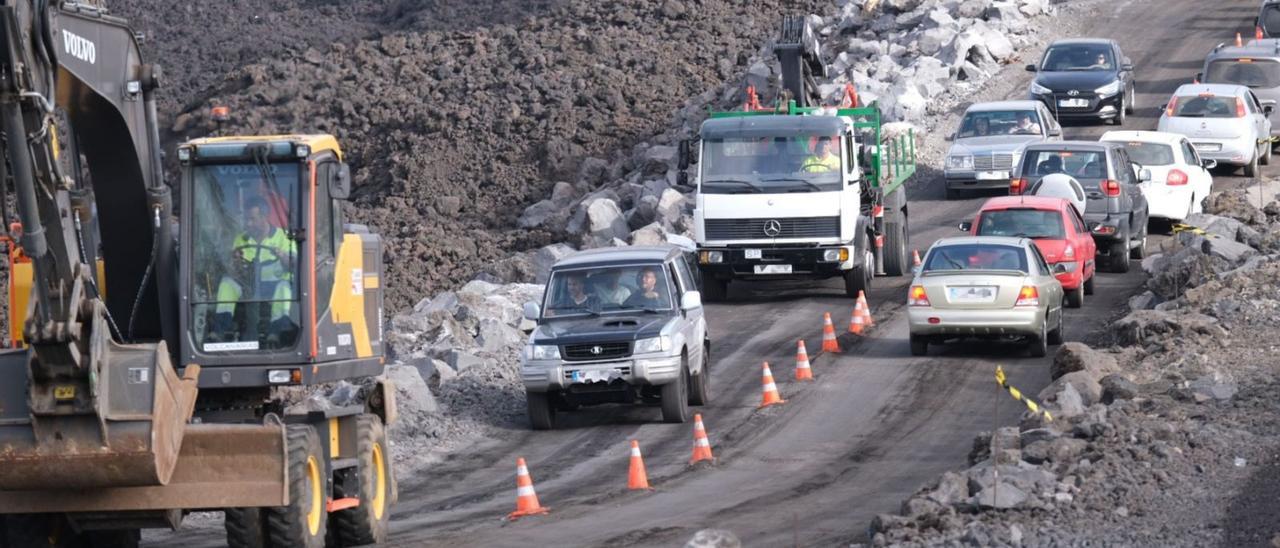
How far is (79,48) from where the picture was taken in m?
12.4

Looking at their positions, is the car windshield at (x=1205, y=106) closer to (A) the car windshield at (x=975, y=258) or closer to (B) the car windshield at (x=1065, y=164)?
(B) the car windshield at (x=1065, y=164)

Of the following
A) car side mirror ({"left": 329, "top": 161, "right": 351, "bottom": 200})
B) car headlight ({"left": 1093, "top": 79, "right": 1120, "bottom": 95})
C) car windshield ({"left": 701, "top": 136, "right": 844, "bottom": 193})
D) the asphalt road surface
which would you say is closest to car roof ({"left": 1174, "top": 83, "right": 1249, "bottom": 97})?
car headlight ({"left": 1093, "top": 79, "right": 1120, "bottom": 95})

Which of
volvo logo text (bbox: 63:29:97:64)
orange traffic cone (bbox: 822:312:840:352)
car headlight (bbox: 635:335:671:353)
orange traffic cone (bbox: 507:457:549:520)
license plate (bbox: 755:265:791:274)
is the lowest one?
orange traffic cone (bbox: 822:312:840:352)

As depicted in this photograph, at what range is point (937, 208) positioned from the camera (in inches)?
1394

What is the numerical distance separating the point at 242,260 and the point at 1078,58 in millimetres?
29996

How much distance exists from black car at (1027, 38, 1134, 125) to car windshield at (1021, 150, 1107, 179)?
1011cm

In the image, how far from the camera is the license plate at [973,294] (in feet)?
74.0

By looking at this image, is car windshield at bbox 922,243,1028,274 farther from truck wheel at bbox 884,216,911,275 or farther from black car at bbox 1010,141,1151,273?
truck wheel at bbox 884,216,911,275

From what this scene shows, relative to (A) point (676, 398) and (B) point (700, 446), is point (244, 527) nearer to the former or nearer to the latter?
(B) point (700, 446)

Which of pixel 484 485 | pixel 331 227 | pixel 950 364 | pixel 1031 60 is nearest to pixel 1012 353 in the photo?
pixel 950 364

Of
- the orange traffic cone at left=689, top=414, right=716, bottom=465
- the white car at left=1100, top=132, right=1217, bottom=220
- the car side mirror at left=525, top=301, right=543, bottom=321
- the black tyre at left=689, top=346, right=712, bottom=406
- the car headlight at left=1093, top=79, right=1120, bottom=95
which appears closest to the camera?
the orange traffic cone at left=689, top=414, right=716, bottom=465

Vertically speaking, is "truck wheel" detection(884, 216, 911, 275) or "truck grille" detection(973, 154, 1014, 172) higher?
"truck grille" detection(973, 154, 1014, 172)

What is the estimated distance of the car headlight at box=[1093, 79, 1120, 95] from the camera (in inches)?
1556

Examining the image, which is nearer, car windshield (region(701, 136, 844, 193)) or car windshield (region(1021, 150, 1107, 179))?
car windshield (region(701, 136, 844, 193))
